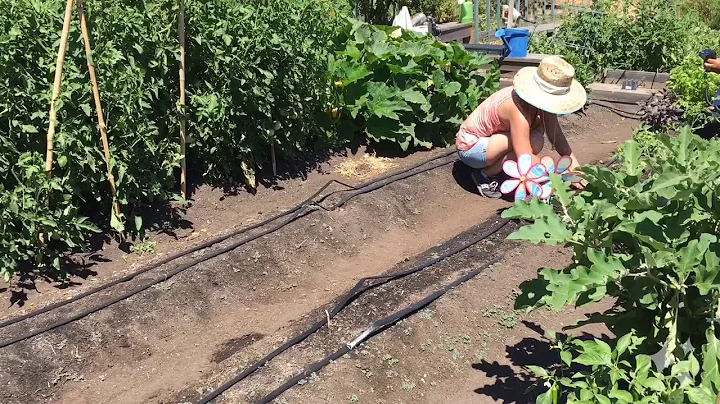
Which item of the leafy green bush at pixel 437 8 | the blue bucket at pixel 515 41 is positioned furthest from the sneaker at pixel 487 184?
the leafy green bush at pixel 437 8

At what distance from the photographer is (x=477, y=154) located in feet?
17.5

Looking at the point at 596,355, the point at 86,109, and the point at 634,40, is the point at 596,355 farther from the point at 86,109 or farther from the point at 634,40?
the point at 634,40

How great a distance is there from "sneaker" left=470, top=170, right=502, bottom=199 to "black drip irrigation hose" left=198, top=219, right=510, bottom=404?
2.59 ft

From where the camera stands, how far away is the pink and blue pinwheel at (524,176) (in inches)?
188

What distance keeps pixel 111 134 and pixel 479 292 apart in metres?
2.32

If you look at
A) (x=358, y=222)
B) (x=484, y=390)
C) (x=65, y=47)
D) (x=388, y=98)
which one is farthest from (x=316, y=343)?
(x=388, y=98)

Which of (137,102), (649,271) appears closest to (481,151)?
(137,102)

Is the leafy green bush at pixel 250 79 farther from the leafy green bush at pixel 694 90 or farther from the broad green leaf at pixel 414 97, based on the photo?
the leafy green bush at pixel 694 90

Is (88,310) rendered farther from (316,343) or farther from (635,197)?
(635,197)

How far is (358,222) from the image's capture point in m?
4.90

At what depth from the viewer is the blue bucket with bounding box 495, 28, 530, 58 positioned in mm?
8422

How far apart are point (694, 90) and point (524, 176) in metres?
2.83

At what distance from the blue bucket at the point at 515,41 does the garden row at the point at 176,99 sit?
2247 millimetres

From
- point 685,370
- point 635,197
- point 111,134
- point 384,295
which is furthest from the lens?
point 111,134
